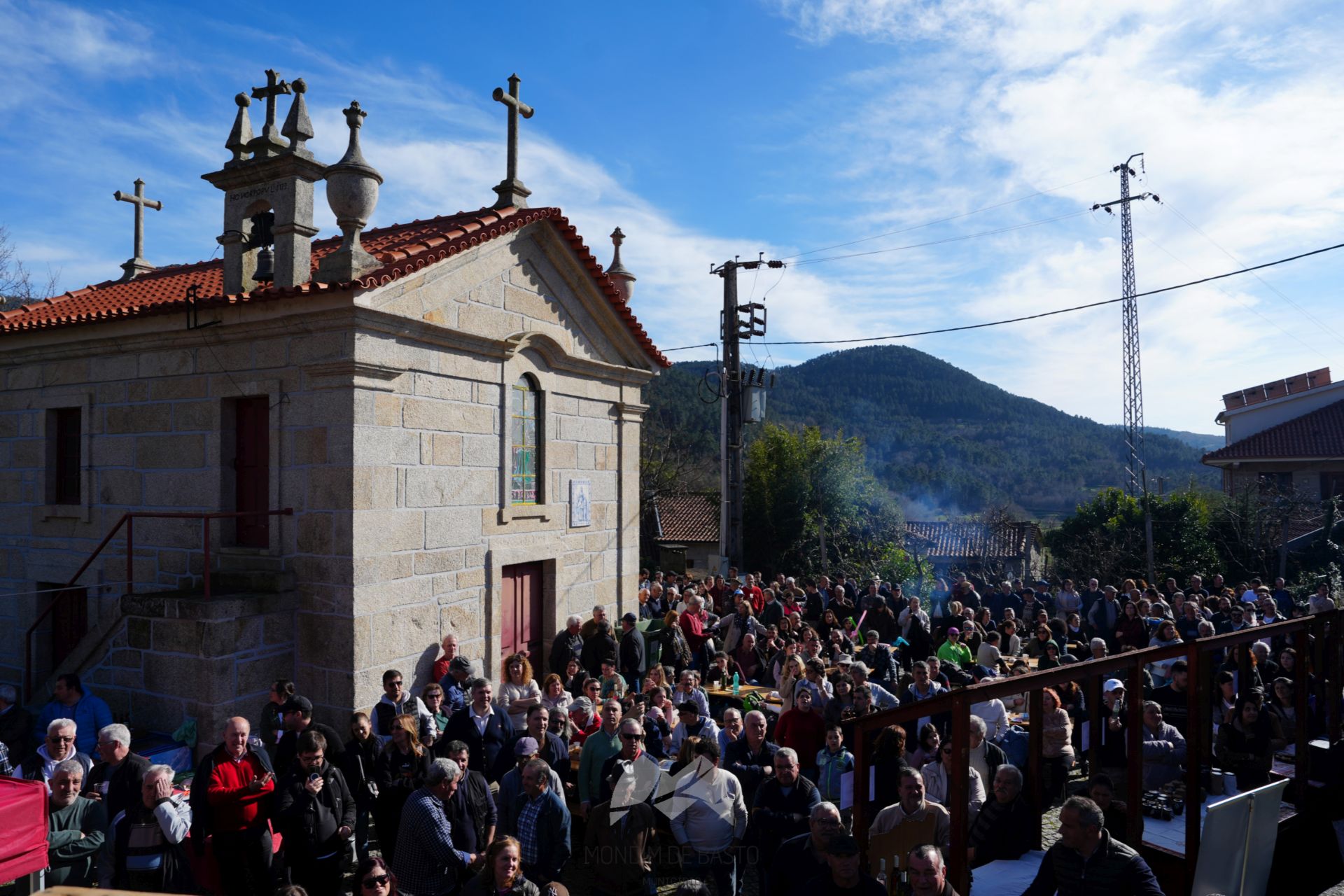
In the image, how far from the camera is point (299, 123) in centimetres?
924

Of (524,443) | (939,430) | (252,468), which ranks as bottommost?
(252,468)

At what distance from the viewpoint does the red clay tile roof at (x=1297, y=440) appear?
84.8 ft

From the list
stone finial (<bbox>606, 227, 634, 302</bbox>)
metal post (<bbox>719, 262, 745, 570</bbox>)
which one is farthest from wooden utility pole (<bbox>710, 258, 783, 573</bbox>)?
stone finial (<bbox>606, 227, 634, 302</bbox>)

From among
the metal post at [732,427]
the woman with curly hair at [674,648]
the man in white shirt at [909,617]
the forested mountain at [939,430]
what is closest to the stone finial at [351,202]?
the woman with curly hair at [674,648]

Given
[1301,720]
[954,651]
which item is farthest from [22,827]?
[954,651]

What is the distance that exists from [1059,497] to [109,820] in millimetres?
79012

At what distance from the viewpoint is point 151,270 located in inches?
579

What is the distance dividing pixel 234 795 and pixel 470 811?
5.07 ft

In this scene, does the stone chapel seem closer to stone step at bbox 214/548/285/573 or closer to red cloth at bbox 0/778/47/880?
stone step at bbox 214/548/285/573

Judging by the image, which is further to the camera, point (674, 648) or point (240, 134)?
point (674, 648)

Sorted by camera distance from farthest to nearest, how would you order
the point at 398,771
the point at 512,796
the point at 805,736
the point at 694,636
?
the point at 694,636 → the point at 805,736 → the point at 398,771 → the point at 512,796

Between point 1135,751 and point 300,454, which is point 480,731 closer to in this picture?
point 300,454

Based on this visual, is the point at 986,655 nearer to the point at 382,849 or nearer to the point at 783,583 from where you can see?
the point at 783,583

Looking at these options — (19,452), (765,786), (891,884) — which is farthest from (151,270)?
(891,884)
